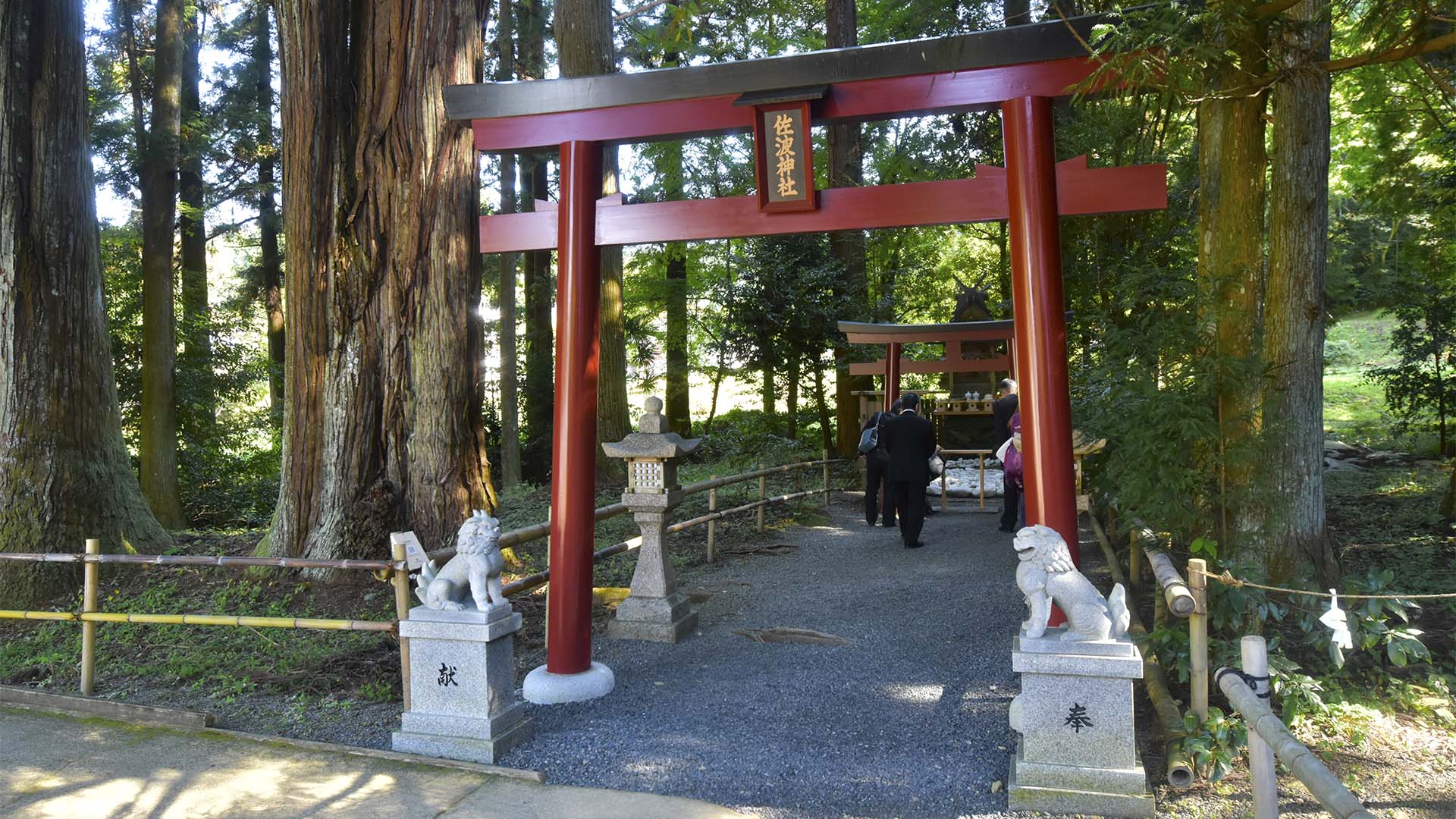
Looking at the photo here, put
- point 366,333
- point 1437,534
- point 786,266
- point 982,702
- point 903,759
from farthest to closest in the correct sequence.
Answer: point 786,266 → point 1437,534 → point 366,333 → point 982,702 → point 903,759

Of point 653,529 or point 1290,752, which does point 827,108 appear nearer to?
point 653,529

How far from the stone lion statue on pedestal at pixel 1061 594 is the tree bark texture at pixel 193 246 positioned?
13.7 meters

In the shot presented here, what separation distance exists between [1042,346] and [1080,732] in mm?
1686

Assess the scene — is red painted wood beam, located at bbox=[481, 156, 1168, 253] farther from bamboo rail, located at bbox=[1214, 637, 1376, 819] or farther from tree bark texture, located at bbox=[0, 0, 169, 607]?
tree bark texture, located at bbox=[0, 0, 169, 607]

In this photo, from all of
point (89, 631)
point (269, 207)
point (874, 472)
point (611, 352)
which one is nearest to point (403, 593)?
point (89, 631)

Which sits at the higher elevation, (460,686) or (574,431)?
(574,431)

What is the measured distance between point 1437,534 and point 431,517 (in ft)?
28.9

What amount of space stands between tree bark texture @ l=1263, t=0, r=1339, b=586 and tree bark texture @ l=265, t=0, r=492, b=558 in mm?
5621

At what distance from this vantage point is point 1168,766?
12.1 ft

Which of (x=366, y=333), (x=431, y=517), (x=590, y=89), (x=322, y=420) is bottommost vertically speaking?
(x=431, y=517)

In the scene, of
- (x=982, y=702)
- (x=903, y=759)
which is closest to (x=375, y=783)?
(x=903, y=759)

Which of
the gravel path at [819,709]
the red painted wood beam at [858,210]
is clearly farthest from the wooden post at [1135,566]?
the red painted wood beam at [858,210]

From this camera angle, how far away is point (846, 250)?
1591 centimetres

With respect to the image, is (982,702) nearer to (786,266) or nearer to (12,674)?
(12,674)
